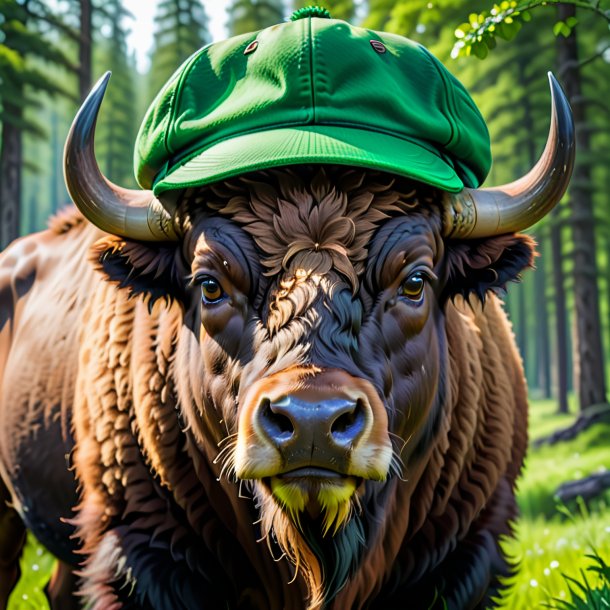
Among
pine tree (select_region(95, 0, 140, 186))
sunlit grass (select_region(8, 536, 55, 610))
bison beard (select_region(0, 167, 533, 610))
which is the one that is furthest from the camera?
pine tree (select_region(95, 0, 140, 186))

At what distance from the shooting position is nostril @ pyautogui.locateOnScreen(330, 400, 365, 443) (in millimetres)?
2590

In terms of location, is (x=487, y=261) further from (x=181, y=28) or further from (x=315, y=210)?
(x=181, y=28)

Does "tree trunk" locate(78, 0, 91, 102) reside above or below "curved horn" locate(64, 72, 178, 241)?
above

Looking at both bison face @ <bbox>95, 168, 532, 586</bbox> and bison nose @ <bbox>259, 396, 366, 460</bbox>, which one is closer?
bison nose @ <bbox>259, 396, 366, 460</bbox>

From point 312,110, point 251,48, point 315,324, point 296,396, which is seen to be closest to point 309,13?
point 251,48

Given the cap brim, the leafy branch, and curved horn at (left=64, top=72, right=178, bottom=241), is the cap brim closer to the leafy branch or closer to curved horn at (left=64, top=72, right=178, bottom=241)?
curved horn at (left=64, top=72, right=178, bottom=241)

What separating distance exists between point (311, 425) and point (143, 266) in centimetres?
146

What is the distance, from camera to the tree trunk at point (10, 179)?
15.0 m

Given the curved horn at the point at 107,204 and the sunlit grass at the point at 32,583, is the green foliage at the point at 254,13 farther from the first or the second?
the curved horn at the point at 107,204

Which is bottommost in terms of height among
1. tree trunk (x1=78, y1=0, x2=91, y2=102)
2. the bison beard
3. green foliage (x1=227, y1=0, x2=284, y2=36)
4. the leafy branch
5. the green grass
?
Answer: the green grass

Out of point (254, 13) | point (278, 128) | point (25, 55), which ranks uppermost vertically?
point (254, 13)

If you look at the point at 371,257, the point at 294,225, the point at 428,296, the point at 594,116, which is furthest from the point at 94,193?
the point at 594,116

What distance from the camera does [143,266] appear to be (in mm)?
3676

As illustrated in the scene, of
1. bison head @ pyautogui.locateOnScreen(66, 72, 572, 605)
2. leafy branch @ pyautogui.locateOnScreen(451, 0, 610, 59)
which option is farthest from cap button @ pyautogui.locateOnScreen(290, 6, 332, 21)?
bison head @ pyautogui.locateOnScreen(66, 72, 572, 605)
